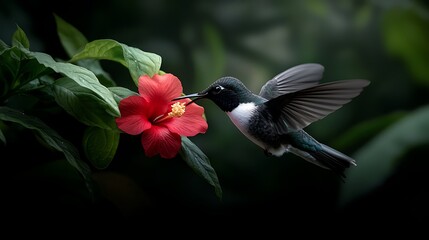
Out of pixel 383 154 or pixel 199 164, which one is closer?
pixel 199 164

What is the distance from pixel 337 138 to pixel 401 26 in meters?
0.47

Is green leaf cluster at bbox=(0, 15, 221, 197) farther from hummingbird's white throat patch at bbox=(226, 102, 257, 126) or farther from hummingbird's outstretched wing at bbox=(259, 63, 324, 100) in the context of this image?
hummingbird's outstretched wing at bbox=(259, 63, 324, 100)

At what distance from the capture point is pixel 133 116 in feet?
2.35

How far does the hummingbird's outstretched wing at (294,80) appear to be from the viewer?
92cm

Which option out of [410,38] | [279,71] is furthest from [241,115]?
[410,38]

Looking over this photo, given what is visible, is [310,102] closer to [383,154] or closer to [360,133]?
[383,154]

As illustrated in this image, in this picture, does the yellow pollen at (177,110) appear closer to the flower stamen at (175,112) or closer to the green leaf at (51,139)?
the flower stamen at (175,112)

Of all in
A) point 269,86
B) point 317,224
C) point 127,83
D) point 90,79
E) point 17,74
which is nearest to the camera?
point 90,79

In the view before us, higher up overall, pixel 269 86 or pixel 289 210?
pixel 269 86

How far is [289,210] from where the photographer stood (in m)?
2.04

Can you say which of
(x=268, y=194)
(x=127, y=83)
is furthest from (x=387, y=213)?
(x=127, y=83)

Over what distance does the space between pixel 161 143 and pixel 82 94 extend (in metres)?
0.13

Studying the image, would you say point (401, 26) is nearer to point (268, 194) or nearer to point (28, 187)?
point (268, 194)

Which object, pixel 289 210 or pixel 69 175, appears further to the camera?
pixel 289 210
